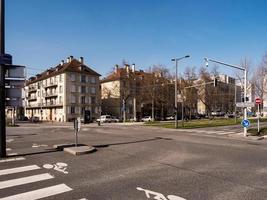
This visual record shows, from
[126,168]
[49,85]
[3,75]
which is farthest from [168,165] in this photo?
[49,85]

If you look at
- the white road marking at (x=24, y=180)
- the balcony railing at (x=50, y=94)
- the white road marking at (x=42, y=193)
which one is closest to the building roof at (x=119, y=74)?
the balcony railing at (x=50, y=94)

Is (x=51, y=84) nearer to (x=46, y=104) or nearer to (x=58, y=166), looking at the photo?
(x=46, y=104)

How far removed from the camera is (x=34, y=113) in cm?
9694

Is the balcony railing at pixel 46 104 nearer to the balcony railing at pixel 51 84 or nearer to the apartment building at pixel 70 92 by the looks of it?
the apartment building at pixel 70 92

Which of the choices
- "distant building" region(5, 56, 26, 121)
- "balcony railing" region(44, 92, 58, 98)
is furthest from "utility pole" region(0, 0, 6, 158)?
"balcony railing" region(44, 92, 58, 98)

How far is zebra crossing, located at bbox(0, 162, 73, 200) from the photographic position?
21.2ft

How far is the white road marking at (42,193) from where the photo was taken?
249 inches

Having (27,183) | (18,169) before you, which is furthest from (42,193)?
(18,169)

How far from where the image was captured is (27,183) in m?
7.46

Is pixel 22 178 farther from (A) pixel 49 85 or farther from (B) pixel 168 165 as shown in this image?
(A) pixel 49 85

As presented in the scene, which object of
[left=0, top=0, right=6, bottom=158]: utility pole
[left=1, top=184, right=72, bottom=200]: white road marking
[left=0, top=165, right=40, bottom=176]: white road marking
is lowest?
[left=1, top=184, right=72, bottom=200]: white road marking

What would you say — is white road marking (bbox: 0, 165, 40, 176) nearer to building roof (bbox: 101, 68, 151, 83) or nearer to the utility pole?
the utility pole

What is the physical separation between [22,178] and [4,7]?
691cm

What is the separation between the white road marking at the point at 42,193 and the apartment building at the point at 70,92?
65597 mm
